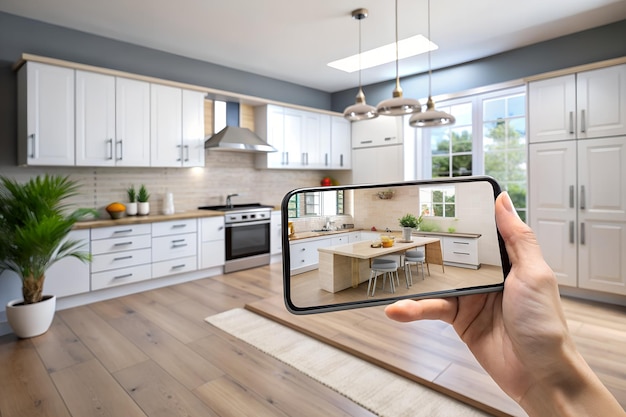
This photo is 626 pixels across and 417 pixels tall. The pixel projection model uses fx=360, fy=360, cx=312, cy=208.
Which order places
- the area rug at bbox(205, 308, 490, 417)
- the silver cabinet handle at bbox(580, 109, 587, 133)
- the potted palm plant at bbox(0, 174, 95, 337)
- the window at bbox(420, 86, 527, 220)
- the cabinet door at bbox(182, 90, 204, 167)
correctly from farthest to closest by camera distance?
the window at bbox(420, 86, 527, 220)
the cabinet door at bbox(182, 90, 204, 167)
the silver cabinet handle at bbox(580, 109, 587, 133)
the potted palm plant at bbox(0, 174, 95, 337)
the area rug at bbox(205, 308, 490, 417)

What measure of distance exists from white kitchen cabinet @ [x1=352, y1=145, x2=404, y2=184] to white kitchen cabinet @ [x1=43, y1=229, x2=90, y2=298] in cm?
393

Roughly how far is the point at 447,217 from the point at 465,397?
1637 millimetres

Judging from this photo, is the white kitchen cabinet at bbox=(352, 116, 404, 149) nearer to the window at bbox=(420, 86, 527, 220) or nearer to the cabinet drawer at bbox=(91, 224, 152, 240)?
the window at bbox=(420, 86, 527, 220)

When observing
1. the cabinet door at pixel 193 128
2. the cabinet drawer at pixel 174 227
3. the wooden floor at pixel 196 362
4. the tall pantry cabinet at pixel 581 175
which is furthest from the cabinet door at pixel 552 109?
the cabinet drawer at pixel 174 227

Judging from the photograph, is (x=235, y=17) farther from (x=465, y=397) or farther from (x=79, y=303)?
(x=465, y=397)

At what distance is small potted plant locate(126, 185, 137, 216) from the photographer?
4031mm

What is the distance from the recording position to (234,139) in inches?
184

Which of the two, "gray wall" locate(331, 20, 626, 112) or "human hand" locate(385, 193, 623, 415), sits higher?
"gray wall" locate(331, 20, 626, 112)

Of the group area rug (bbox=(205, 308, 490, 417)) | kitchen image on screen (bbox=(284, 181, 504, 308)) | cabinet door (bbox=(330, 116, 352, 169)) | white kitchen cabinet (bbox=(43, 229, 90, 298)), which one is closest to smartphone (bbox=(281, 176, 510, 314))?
kitchen image on screen (bbox=(284, 181, 504, 308))

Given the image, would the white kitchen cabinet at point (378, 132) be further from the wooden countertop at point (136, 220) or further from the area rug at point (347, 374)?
the area rug at point (347, 374)

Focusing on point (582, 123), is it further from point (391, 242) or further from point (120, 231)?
A: point (120, 231)

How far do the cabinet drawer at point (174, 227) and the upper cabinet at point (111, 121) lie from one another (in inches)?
27.4

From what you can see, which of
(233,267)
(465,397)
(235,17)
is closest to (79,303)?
(233,267)

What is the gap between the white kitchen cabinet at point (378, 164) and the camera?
215 inches
